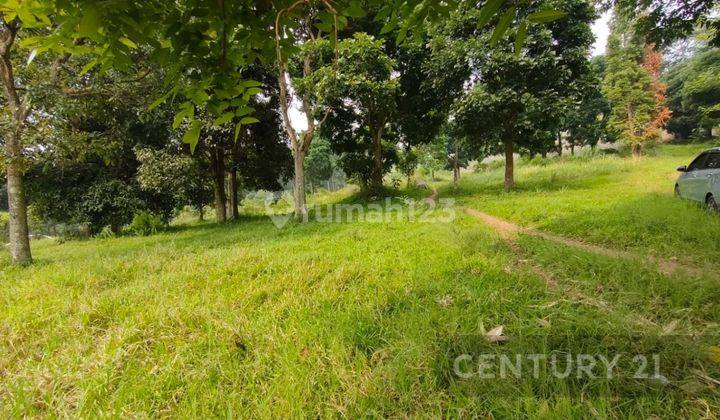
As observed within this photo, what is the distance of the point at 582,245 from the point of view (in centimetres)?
538

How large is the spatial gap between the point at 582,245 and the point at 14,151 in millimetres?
11288

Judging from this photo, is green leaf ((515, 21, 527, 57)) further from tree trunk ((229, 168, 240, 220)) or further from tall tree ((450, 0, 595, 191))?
tree trunk ((229, 168, 240, 220))

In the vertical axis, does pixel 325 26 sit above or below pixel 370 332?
above

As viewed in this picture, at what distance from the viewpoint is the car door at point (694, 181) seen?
6800 mm

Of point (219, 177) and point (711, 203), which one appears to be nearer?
point (711, 203)

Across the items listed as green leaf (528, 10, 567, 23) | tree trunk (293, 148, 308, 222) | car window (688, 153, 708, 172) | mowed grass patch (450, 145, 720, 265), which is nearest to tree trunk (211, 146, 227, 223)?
tree trunk (293, 148, 308, 222)

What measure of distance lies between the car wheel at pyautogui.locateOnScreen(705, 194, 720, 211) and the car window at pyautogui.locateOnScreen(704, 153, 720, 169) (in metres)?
0.62

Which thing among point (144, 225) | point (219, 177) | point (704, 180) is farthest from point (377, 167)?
point (704, 180)

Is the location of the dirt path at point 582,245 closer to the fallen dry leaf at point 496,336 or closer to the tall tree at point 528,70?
the fallen dry leaf at point 496,336

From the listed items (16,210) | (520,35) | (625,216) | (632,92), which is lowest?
(625,216)

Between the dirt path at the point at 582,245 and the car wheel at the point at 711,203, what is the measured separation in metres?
3.07

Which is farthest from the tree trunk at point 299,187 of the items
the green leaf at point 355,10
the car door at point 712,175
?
the car door at point 712,175

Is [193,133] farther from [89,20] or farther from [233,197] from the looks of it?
[233,197]

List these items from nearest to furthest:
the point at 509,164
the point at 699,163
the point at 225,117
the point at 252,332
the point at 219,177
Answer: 1. the point at 225,117
2. the point at 252,332
3. the point at 699,163
4. the point at 509,164
5. the point at 219,177
